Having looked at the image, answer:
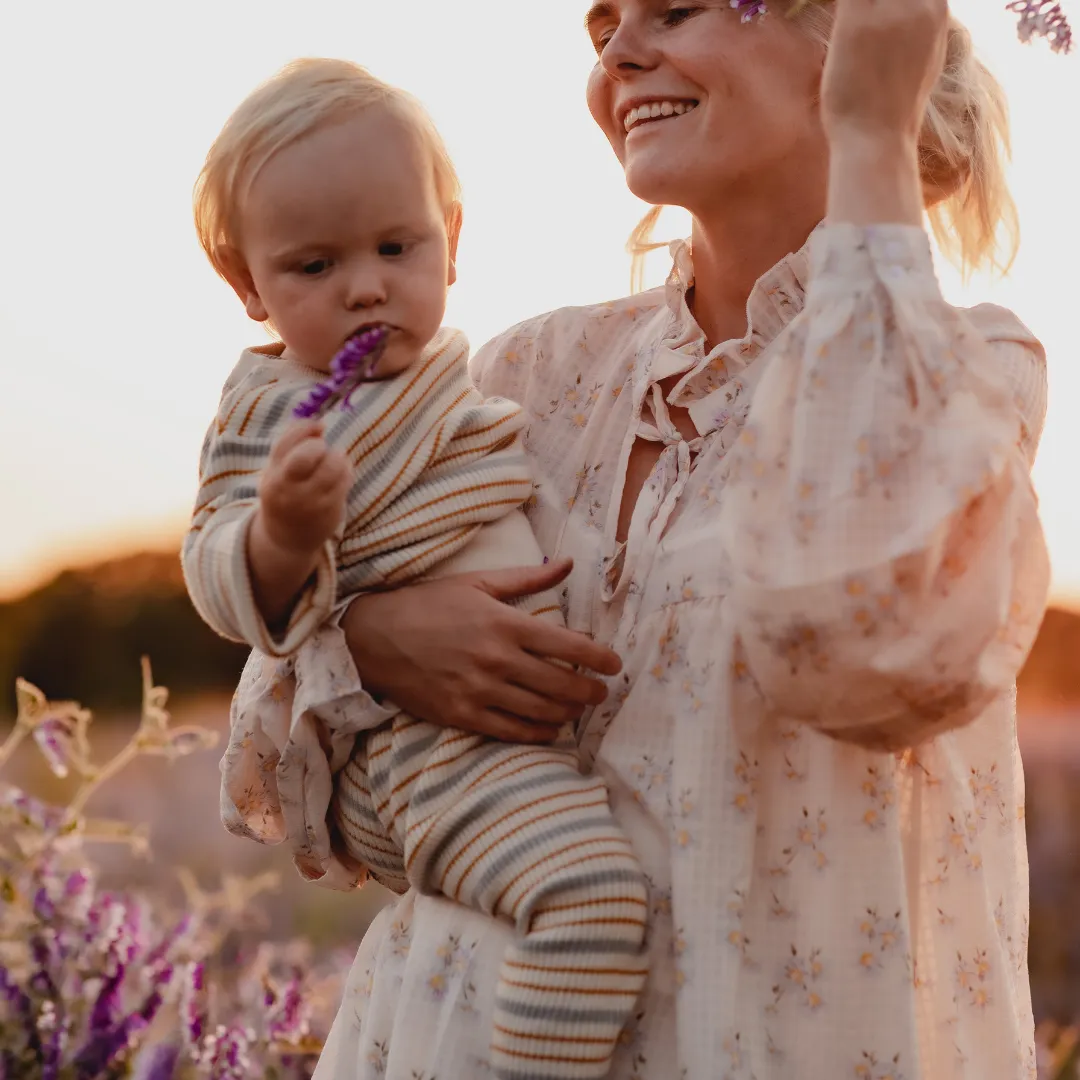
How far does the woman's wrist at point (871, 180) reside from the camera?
1397mm

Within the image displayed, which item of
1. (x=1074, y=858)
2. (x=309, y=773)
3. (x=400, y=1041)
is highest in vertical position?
(x=309, y=773)

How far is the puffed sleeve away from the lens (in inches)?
51.7

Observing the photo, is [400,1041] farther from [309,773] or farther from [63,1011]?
[63,1011]

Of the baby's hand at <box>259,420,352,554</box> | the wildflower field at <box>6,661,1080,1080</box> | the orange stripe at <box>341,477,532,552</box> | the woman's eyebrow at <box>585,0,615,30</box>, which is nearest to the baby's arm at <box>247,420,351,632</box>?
→ the baby's hand at <box>259,420,352,554</box>

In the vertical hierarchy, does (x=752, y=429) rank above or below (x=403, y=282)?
below

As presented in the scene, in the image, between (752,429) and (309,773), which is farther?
(309,773)

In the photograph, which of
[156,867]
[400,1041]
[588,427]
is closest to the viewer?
[400,1041]

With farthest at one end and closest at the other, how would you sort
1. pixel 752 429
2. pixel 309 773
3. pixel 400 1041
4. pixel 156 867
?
pixel 156 867, pixel 309 773, pixel 400 1041, pixel 752 429

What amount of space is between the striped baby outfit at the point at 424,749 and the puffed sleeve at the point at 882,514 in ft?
0.88

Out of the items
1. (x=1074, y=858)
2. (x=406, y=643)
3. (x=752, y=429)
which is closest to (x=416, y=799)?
(x=406, y=643)

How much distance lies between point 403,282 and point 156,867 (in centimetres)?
195

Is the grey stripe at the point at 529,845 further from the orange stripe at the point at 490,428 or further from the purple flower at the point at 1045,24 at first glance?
the purple flower at the point at 1045,24

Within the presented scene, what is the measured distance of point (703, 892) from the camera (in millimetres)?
1467

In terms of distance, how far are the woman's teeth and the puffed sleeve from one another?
0.42 metres
